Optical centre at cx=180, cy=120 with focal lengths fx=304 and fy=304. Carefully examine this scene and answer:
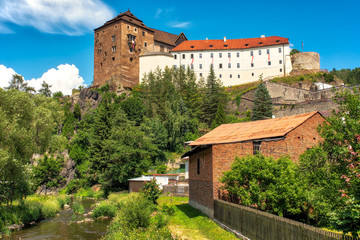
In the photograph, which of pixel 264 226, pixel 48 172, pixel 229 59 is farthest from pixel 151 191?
pixel 229 59

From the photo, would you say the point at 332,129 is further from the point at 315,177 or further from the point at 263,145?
the point at 263,145

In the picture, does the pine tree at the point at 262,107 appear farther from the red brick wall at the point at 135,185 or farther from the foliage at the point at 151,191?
the foliage at the point at 151,191

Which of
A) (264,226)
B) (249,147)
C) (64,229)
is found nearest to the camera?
(264,226)

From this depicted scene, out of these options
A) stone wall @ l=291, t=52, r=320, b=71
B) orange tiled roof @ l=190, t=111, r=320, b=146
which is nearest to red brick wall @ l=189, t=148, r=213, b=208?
orange tiled roof @ l=190, t=111, r=320, b=146

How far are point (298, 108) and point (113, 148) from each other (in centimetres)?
2912

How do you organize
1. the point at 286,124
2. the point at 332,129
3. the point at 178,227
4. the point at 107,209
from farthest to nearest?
the point at 107,209 → the point at 286,124 → the point at 178,227 → the point at 332,129

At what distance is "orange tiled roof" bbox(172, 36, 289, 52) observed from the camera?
78.0m

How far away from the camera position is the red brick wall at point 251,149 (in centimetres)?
1817

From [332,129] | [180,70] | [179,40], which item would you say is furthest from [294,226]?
[179,40]

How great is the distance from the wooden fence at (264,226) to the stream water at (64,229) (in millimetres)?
10250

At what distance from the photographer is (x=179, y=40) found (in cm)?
8981

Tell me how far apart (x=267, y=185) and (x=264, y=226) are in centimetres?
426

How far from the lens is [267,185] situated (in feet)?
50.9

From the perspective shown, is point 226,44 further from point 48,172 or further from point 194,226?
→ point 194,226
